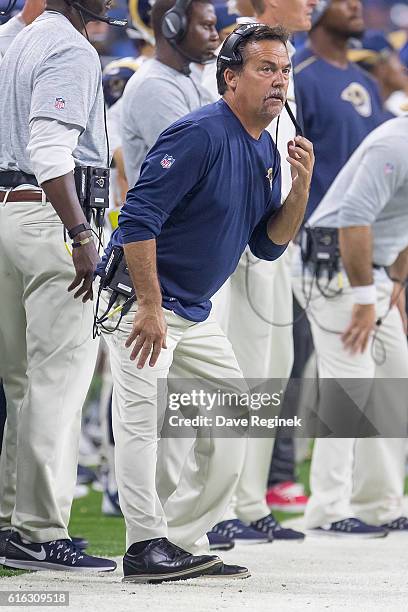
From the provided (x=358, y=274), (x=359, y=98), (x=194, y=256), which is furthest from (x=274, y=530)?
(x=359, y=98)

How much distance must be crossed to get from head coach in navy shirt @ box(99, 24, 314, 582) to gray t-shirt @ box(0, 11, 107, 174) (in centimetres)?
43

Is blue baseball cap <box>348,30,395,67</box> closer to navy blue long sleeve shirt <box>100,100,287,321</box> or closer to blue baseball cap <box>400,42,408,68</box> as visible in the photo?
blue baseball cap <box>400,42,408,68</box>

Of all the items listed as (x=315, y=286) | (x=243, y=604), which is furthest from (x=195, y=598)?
(x=315, y=286)

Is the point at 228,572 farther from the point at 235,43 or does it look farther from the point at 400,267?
the point at 400,267

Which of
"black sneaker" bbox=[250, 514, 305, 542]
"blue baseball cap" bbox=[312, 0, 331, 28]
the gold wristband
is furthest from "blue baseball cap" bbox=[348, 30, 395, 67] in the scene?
the gold wristband

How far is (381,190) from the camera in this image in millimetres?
7332

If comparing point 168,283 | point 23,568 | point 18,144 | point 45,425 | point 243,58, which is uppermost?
point 243,58

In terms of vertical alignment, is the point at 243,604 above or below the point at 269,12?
below

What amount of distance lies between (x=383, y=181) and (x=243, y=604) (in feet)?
9.83

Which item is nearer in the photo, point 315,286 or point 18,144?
point 18,144

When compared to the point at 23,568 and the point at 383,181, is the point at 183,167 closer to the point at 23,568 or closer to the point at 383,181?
the point at 23,568

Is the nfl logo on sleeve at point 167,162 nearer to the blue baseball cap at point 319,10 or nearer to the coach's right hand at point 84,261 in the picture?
the coach's right hand at point 84,261

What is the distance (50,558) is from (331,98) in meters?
3.68

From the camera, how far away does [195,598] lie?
5047 millimetres
